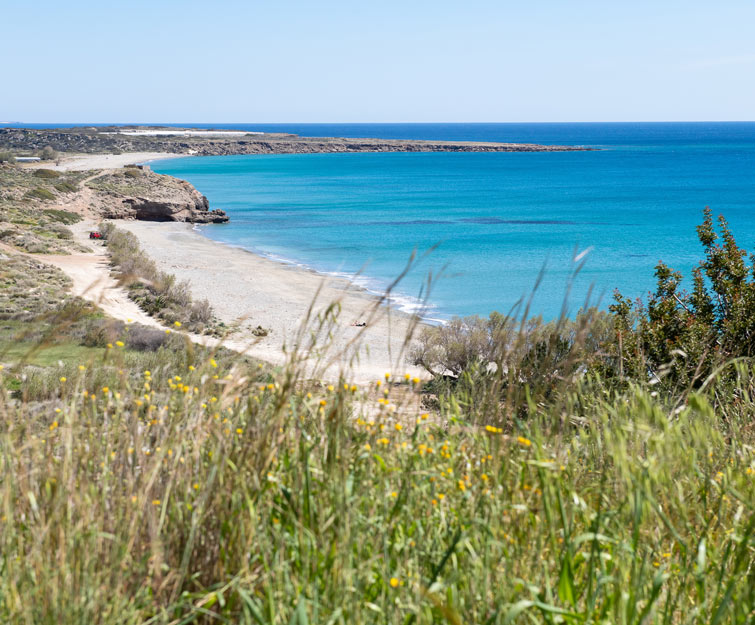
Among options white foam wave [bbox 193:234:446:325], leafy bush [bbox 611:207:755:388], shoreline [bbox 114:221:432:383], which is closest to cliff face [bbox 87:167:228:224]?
shoreline [bbox 114:221:432:383]

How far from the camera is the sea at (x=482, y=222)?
1299 inches

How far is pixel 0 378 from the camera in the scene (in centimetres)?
254

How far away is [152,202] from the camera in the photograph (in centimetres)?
5434

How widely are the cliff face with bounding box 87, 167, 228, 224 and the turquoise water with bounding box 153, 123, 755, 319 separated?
2942mm

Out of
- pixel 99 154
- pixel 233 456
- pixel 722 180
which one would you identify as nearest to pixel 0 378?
pixel 233 456

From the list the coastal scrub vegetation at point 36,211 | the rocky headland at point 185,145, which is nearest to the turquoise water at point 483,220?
the coastal scrub vegetation at point 36,211

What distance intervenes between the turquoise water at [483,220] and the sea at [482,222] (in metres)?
0.15

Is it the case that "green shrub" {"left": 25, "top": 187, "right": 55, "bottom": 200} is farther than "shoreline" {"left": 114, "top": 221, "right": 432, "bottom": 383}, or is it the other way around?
"green shrub" {"left": 25, "top": 187, "right": 55, "bottom": 200}

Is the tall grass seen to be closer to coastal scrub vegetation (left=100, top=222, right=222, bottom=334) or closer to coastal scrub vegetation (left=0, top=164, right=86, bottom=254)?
coastal scrub vegetation (left=100, top=222, right=222, bottom=334)

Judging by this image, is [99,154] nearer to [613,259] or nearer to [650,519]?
[613,259]

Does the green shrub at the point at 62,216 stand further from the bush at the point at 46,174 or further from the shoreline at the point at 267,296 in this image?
Answer: the bush at the point at 46,174

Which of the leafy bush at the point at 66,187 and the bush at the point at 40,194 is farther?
the leafy bush at the point at 66,187

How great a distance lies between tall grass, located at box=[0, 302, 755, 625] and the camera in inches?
76.2

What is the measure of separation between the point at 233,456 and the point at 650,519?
59.1 inches
